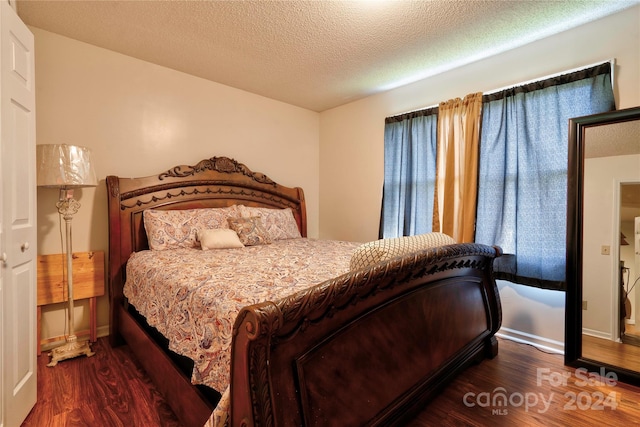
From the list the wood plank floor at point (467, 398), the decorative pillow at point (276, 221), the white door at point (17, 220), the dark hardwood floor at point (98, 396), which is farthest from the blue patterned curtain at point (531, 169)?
the white door at point (17, 220)

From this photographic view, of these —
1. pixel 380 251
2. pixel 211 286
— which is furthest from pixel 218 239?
pixel 380 251

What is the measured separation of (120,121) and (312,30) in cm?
194

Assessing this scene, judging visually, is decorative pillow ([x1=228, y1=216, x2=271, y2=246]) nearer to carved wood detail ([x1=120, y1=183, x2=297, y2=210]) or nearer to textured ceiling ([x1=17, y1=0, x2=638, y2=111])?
carved wood detail ([x1=120, y1=183, x2=297, y2=210])

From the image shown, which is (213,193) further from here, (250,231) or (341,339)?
(341,339)

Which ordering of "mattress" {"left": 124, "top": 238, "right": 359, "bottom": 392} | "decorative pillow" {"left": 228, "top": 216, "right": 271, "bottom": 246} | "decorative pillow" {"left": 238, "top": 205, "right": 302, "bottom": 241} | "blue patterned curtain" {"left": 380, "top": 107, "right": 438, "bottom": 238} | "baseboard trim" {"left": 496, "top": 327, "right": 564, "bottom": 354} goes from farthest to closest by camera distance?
"decorative pillow" {"left": 238, "top": 205, "right": 302, "bottom": 241} < "blue patterned curtain" {"left": 380, "top": 107, "right": 438, "bottom": 238} < "decorative pillow" {"left": 228, "top": 216, "right": 271, "bottom": 246} < "baseboard trim" {"left": 496, "top": 327, "right": 564, "bottom": 354} < "mattress" {"left": 124, "top": 238, "right": 359, "bottom": 392}

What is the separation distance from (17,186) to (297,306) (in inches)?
64.5

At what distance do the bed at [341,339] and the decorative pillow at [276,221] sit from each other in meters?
0.96

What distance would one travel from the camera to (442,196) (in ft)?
10.0

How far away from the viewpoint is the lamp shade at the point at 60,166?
2.07 metres

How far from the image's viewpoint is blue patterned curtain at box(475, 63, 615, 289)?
7.41ft

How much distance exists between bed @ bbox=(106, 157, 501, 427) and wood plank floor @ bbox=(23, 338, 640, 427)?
4.8 inches

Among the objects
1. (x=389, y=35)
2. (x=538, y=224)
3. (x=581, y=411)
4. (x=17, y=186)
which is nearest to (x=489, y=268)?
(x=538, y=224)

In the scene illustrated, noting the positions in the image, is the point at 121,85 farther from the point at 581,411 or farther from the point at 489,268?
the point at 581,411

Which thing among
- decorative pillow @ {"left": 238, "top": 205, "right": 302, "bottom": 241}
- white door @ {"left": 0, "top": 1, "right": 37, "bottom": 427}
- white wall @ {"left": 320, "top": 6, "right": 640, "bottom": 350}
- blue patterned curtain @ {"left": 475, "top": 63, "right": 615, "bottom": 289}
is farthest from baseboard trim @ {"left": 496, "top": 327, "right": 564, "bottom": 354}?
white door @ {"left": 0, "top": 1, "right": 37, "bottom": 427}
